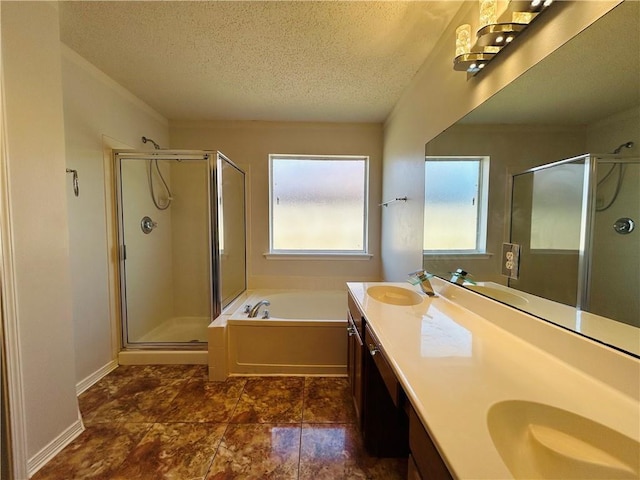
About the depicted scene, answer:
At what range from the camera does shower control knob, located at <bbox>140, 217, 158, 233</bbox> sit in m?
2.49

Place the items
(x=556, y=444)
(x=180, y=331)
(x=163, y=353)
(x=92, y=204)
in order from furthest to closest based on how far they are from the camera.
Answer: (x=180, y=331)
(x=163, y=353)
(x=92, y=204)
(x=556, y=444)

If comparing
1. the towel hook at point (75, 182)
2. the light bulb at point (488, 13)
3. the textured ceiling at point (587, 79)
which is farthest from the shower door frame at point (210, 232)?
the textured ceiling at point (587, 79)

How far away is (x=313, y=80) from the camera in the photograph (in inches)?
80.3

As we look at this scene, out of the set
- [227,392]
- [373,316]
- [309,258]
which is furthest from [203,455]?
[309,258]

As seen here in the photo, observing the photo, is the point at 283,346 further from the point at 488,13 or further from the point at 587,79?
the point at 488,13

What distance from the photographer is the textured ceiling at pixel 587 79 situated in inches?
25.8

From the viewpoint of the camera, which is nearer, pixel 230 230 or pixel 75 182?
pixel 75 182

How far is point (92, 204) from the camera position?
1948mm

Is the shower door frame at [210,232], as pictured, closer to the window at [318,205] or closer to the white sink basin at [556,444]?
the window at [318,205]

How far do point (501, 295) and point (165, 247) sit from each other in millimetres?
2993

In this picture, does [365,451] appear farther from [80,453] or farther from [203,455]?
[80,453]

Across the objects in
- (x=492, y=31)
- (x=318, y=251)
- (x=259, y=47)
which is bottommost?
(x=318, y=251)

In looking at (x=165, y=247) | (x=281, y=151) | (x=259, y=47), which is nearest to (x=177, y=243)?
(x=165, y=247)

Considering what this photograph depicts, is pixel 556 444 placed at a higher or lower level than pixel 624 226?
lower
